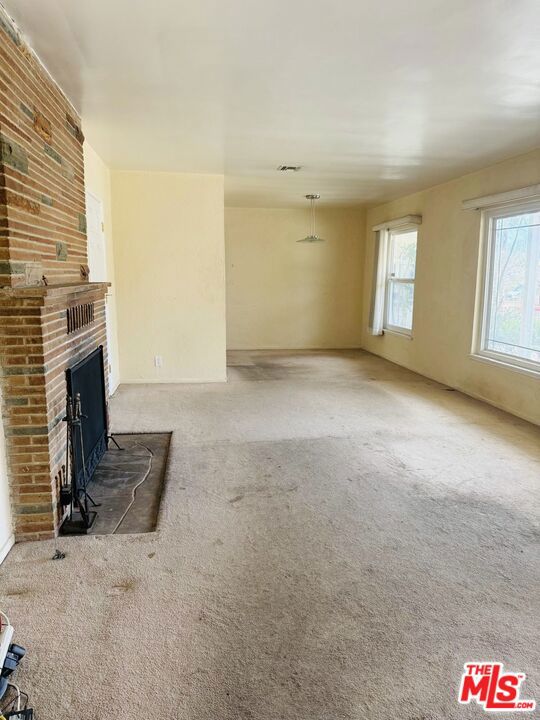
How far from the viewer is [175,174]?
204 inches

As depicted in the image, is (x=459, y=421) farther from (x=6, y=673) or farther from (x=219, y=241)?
(x=6, y=673)

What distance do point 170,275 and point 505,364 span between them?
3.60m

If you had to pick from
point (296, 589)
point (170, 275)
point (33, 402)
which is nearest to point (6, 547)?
point (33, 402)

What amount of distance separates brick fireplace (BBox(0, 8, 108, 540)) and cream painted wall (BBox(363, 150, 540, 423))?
3777 mm

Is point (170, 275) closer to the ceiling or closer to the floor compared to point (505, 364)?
closer to the ceiling

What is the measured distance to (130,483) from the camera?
3.00 m

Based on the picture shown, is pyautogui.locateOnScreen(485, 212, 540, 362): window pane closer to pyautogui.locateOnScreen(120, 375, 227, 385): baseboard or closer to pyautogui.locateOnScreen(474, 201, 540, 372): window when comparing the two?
pyautogui.locateOnScreen(474, 201, 540, 372): window

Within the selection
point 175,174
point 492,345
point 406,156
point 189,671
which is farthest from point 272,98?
point 492,345

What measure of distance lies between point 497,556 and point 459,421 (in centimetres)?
216

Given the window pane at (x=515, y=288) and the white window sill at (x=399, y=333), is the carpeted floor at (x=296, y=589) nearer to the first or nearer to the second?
the window pane at (x=515, y=288)

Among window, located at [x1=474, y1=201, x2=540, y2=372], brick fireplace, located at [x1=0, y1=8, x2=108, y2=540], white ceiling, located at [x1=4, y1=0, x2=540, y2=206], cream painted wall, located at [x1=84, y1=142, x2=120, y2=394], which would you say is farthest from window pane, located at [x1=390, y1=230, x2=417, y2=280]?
brick fireplace, located at [x1=0, y1=8, x2=108, y2=540]

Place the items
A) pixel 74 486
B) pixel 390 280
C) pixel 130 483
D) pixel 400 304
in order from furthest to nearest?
1. pixel 390 280
2. pixel 400 304
3. pixel 130 483
4. pixel 74 486

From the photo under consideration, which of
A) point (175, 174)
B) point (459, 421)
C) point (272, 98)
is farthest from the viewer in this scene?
point (175, 174)

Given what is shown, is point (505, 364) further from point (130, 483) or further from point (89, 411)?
point (89, 411)
